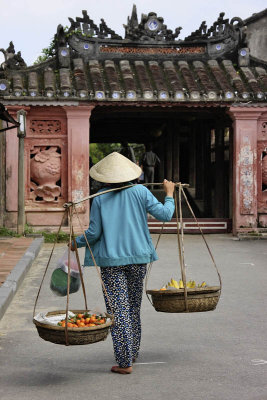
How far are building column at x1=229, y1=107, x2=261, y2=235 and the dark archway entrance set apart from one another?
74 cm

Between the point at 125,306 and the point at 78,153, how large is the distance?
1176 cm

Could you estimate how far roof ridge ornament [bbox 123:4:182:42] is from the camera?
18297mm

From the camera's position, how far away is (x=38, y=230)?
17062 millimetres

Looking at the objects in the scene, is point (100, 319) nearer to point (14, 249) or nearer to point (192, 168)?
point (14, 249)

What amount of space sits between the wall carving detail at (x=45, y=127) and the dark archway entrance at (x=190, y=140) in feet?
4.06

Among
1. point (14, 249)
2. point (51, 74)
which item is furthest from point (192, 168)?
point (14, 249)

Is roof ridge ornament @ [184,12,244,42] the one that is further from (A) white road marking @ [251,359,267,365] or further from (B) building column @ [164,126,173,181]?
(A) white road marking @ [251,359,267,365]

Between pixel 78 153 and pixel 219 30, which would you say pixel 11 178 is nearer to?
pixel 78 153

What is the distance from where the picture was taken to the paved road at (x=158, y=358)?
16.4 ft

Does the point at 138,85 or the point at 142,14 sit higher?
the point at 142,14

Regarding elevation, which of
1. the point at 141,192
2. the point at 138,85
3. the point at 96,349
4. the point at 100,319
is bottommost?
the point at 96,349

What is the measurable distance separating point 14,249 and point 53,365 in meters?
7.59

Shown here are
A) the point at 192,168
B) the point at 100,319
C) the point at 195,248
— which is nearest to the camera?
the point at 100,319

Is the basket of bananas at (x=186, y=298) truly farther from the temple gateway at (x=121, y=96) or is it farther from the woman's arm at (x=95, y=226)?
the temple gateway at (x=121, y=96)
